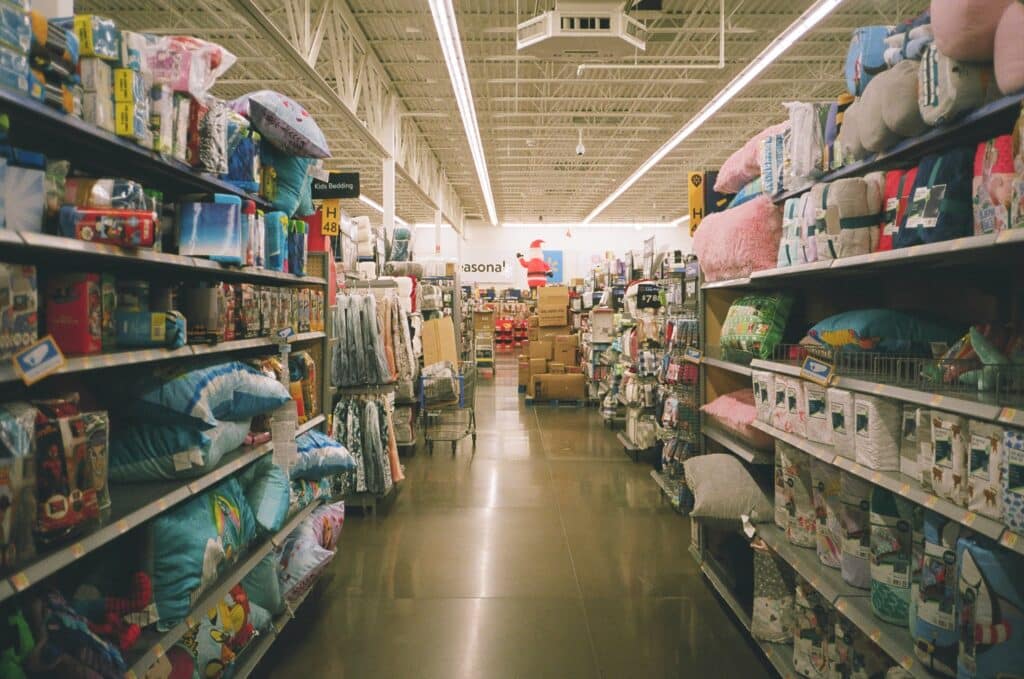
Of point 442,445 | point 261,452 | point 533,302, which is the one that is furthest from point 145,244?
point 533,302

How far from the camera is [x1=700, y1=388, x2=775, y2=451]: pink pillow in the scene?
335 cm

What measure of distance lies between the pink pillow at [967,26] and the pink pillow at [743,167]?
4.67ft

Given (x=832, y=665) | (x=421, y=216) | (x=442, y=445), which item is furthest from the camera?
(x=421, y=216)

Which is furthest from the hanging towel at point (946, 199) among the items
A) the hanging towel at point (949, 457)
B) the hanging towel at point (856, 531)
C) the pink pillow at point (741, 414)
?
the pink pillow at point (741, 414)

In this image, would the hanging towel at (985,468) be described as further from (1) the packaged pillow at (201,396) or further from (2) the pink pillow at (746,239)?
(1) the packaged pillow at (201,396)

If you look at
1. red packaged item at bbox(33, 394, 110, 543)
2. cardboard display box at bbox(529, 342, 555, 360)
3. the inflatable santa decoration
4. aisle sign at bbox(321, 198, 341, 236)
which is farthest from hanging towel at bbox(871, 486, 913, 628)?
the inflatable santa decoration

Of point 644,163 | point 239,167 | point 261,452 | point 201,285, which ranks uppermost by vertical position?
point 644,163

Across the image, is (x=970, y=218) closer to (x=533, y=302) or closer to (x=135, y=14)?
(x=135, y=14)

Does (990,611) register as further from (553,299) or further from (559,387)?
(553,299)

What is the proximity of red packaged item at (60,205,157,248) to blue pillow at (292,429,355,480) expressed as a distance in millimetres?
1614

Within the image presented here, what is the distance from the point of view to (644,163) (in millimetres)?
15547

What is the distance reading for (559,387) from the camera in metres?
11.2

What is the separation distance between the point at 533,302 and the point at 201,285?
1899 cm

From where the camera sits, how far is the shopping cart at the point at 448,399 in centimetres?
693
